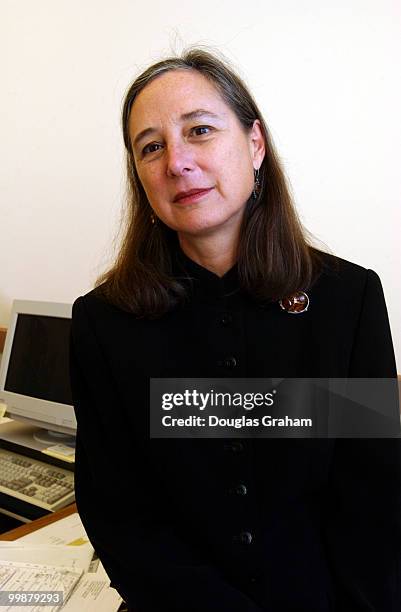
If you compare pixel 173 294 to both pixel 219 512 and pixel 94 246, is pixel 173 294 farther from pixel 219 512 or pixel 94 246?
pixel 94 246

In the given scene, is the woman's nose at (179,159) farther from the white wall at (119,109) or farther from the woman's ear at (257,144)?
the white wall at (119,109)

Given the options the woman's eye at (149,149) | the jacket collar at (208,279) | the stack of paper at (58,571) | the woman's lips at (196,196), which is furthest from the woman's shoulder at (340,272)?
the stack of paper at (58,571)

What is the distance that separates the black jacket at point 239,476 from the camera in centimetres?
96

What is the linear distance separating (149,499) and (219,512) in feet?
0.47

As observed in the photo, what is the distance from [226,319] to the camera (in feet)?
3.39

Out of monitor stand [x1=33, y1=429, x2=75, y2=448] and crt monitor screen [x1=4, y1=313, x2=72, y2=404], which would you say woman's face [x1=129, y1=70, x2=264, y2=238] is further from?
monitor stand [x1=33, y1=429, x2=75, y2=448]

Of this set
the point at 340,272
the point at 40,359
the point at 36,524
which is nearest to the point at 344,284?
the point at 340,272

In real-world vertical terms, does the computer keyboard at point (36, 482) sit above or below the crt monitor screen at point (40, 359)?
below

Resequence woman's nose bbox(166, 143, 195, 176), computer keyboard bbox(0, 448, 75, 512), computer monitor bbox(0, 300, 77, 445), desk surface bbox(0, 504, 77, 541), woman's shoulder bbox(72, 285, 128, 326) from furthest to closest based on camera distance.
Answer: computer monitor bbox(0, 300, 77, 445), computer keyboard bbox(0, 448, 75, 512), desk surface bbox(0, 504, 77, 541), woman's shoulder bbox(72, 285, 128, 326), woman's nose bbox(166, 143, 195, 176)

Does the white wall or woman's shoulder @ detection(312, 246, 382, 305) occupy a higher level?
the white wall

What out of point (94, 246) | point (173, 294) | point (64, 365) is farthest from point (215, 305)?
point (94, 246)

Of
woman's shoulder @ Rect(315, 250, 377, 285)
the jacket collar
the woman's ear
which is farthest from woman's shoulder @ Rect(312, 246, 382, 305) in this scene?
the woman's ear

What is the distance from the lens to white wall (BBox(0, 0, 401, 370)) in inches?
65.7

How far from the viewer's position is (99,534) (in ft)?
3.45
